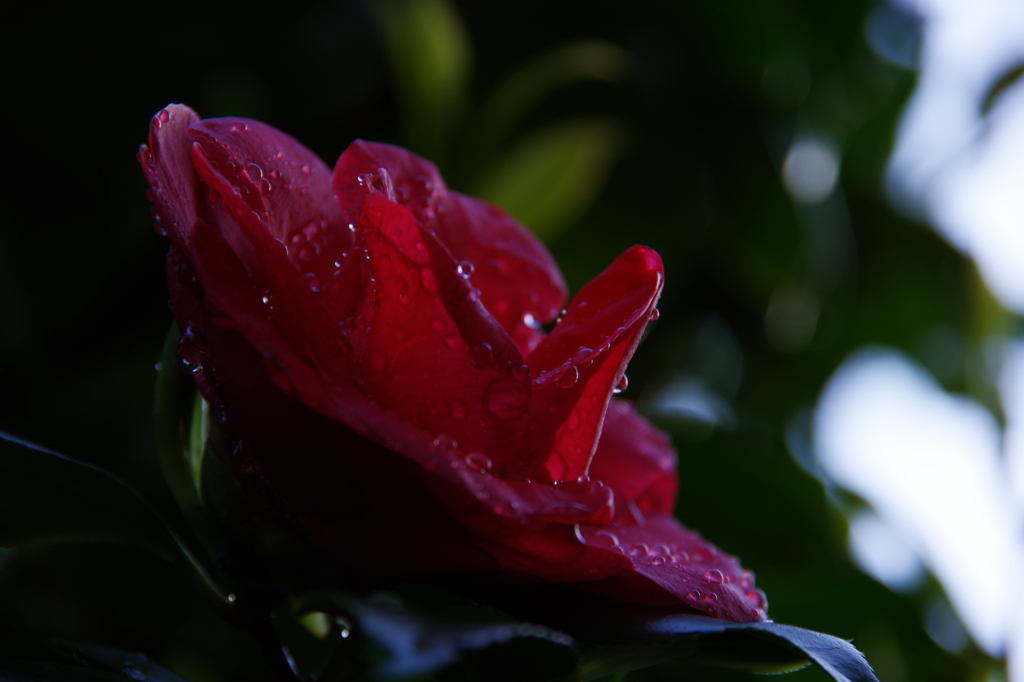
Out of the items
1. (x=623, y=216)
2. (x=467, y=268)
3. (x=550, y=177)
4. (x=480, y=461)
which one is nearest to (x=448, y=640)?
(x=480, y=461)

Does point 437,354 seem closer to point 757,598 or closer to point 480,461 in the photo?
point 480,461

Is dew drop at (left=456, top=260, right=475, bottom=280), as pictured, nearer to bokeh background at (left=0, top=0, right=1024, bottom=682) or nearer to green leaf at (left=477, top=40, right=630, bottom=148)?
bokeh background at (left=0, top=0, right=1024, bottom=682)

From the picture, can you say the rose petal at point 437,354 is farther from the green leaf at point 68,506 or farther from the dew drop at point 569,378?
the green leaf at point 68,506

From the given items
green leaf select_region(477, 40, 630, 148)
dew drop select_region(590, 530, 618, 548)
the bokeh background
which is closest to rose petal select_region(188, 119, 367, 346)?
dew drop select_region(590, 530, 618, 548)

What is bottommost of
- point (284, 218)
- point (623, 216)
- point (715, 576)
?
point (623, 216)

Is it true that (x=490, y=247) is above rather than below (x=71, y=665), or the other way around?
above

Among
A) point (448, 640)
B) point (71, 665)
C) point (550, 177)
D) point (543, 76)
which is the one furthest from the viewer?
point (543, 76)

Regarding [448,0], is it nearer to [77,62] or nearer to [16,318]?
[77,62]
